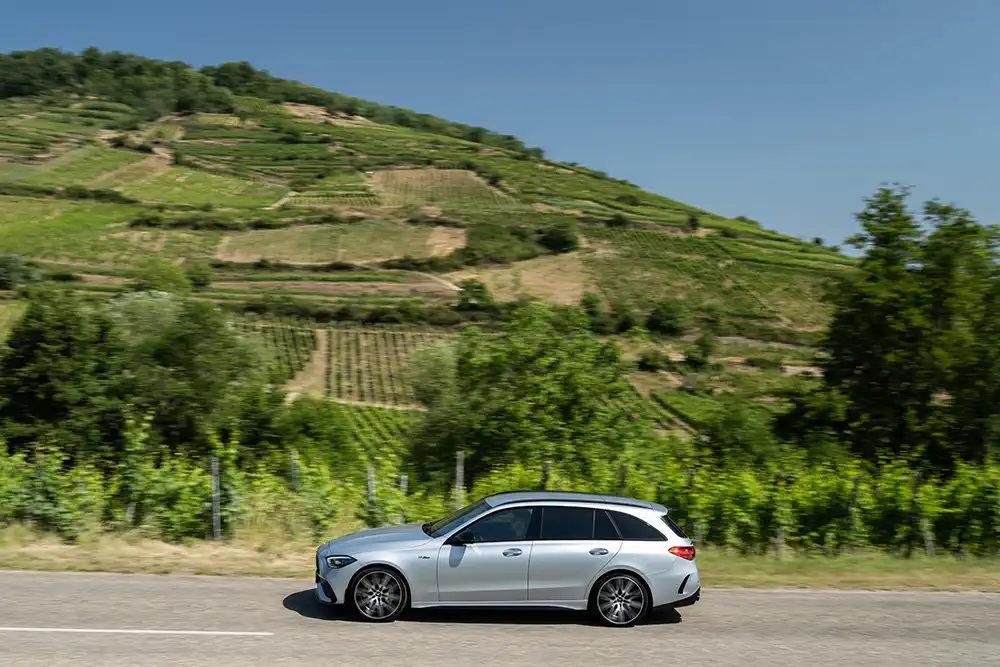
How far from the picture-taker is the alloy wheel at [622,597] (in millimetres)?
9672

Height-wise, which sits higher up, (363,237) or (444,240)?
(444,240)

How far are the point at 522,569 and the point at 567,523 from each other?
2.46ft

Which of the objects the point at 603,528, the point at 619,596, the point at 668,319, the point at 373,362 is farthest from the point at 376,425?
the point at 619,596

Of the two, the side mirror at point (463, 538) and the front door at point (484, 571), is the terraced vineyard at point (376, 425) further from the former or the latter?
the front door at point (484, 571)

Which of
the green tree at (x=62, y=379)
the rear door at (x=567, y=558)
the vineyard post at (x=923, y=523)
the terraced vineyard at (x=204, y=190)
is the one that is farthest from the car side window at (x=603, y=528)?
the terraced vineyard at (x=204, y=190)

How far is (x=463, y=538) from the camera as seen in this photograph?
32.2 feet

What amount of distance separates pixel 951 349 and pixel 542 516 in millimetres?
19663

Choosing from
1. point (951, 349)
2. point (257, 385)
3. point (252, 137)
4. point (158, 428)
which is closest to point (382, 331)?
point (257, 385)

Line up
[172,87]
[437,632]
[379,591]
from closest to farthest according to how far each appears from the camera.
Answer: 1. [437,632]
2. [379,591]
3. [172,87]

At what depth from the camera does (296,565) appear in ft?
41.5

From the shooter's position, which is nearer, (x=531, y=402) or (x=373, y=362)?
→ (x=531, y=402)

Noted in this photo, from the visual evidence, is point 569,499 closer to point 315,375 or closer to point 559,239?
point 315,375

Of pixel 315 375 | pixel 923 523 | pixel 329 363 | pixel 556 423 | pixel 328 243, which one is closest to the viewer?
pixel 923 523

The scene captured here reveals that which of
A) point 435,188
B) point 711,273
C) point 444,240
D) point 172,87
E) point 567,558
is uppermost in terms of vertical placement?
point 172,87
